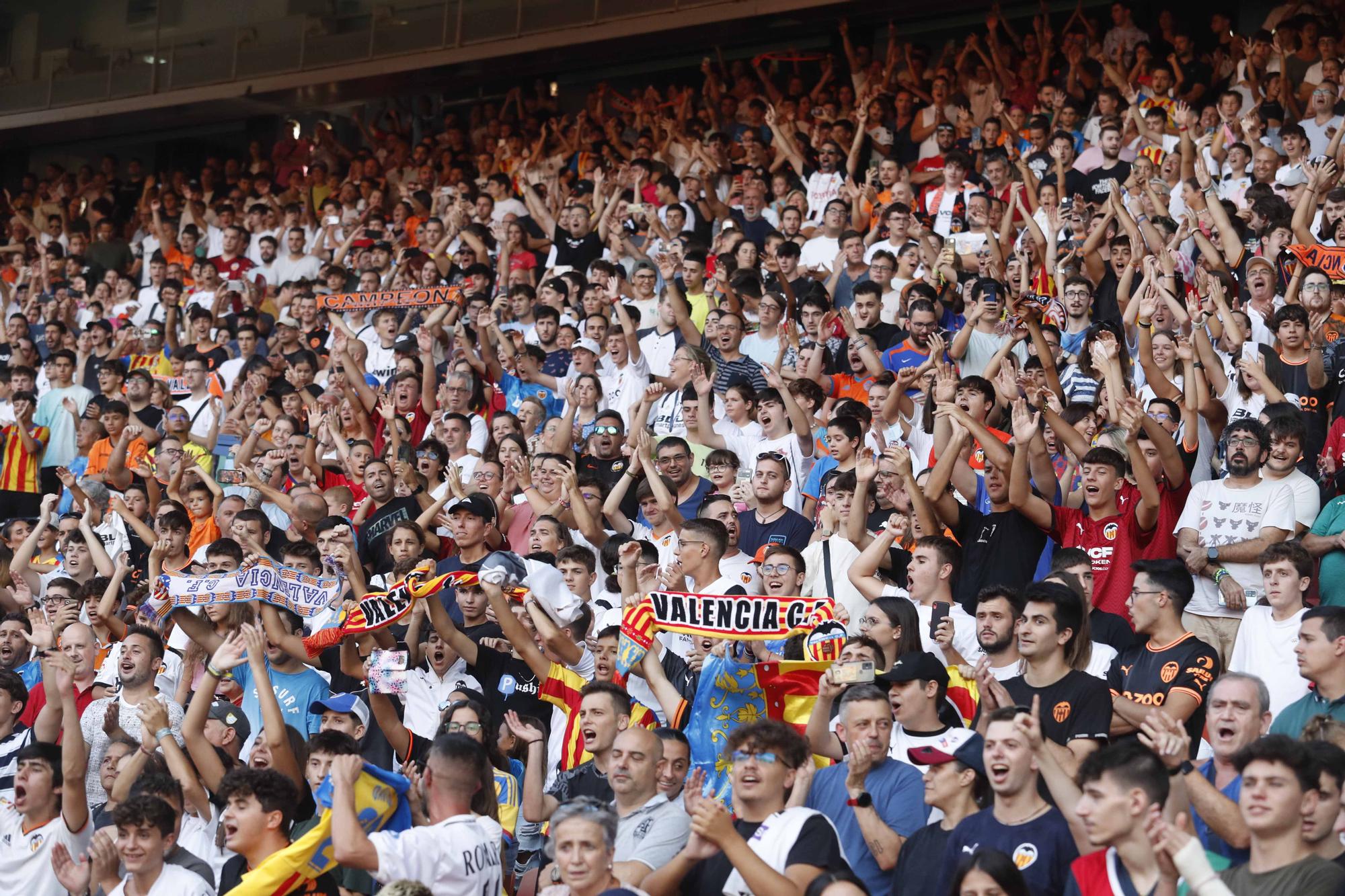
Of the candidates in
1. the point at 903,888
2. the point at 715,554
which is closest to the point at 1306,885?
the point at 903,888

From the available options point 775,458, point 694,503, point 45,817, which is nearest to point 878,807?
point 45,817

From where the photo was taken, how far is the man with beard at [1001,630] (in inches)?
243

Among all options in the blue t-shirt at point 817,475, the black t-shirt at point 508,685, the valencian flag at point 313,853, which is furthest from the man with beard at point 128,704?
the blue t-shirt at point 817,475

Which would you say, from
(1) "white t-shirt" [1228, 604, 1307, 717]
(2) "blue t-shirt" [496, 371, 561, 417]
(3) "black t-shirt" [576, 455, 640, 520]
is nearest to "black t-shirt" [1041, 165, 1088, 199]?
(2) "blue t-shirt" [496, 371, 561, 417]

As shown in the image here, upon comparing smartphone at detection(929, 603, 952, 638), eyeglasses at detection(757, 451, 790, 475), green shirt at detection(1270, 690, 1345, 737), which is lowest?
green shirt at detection(1270, 690, 1345, 737)

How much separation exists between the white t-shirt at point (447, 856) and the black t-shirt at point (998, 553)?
3.16 m

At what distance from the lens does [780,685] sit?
6473 millimetres

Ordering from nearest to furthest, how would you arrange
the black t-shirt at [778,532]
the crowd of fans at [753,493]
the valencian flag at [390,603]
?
1. the crowd of fans at [753,493]
2. the valencian flag at [390,603]
3. the black t-shirt at [778,532]

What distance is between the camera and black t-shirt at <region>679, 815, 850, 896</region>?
4.98m

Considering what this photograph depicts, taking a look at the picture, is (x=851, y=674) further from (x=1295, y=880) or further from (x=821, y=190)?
(x=821, y=190)

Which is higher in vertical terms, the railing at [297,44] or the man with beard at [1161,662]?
the railing at [297,44]

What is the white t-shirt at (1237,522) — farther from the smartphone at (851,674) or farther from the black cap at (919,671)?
the smartphone at (851,674)

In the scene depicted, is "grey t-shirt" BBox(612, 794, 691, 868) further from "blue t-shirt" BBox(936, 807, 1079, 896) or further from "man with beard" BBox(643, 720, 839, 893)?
"blue t-shirt" BBox(936, 807, 1079, 896)

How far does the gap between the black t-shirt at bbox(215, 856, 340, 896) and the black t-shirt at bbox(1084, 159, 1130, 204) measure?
8.50 meters
